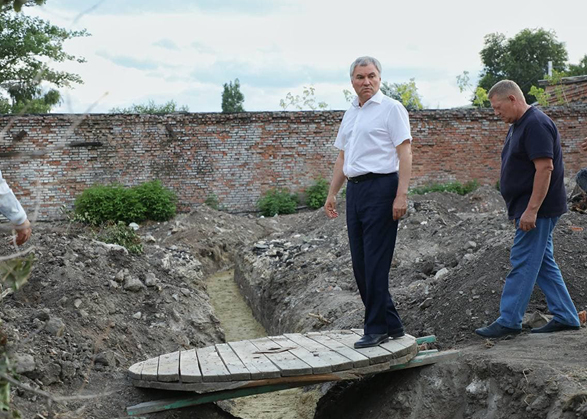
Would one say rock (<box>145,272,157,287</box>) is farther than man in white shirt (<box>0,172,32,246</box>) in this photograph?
Yes

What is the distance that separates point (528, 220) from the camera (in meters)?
4.66

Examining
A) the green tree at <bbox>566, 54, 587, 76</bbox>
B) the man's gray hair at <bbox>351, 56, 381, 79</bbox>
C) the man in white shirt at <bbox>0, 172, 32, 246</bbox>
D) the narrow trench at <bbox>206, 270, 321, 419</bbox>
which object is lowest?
the narrow trench at <bbox>206, 270, 321, 419</bbox>

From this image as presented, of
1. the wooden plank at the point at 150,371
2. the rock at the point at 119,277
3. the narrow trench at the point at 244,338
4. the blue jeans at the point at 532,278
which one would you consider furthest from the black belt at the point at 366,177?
the rock at the point at 119,277

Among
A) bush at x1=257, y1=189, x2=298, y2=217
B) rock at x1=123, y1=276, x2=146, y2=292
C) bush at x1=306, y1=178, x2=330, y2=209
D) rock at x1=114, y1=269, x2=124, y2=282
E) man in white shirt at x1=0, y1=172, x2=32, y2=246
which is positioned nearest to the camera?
man in white shirt at x1=0, y1=172, x2=32, y2=246

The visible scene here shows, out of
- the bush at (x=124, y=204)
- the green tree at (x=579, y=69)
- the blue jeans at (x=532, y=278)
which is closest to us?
the blue jeans at (x=532, y=278)

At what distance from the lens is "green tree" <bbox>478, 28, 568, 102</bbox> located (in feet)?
142

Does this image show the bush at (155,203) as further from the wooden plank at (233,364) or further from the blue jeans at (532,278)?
the blue jeans at (532,278)

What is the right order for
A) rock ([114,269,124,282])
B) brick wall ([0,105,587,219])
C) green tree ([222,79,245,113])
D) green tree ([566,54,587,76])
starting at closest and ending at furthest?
rock ([114,269,124,282]) < brick wall ([0,105,587,219]) < green tree ([566,54,587,76]) < green tree ([222,79,245,113])

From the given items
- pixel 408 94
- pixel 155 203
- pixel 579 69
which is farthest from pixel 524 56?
pixel 155 203

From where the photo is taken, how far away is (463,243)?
9.21 metres

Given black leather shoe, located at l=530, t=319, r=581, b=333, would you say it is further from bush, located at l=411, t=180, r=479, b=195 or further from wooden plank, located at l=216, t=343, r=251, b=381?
bush, located at l=411, t=180, r=479, b=195

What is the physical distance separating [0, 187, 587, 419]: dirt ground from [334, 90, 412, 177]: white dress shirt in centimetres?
151

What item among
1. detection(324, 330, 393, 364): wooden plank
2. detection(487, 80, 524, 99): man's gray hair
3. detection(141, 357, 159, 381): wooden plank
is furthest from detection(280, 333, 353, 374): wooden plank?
detection(487, 80, 524, 99): man's gray hair

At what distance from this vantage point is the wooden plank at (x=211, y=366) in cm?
441
